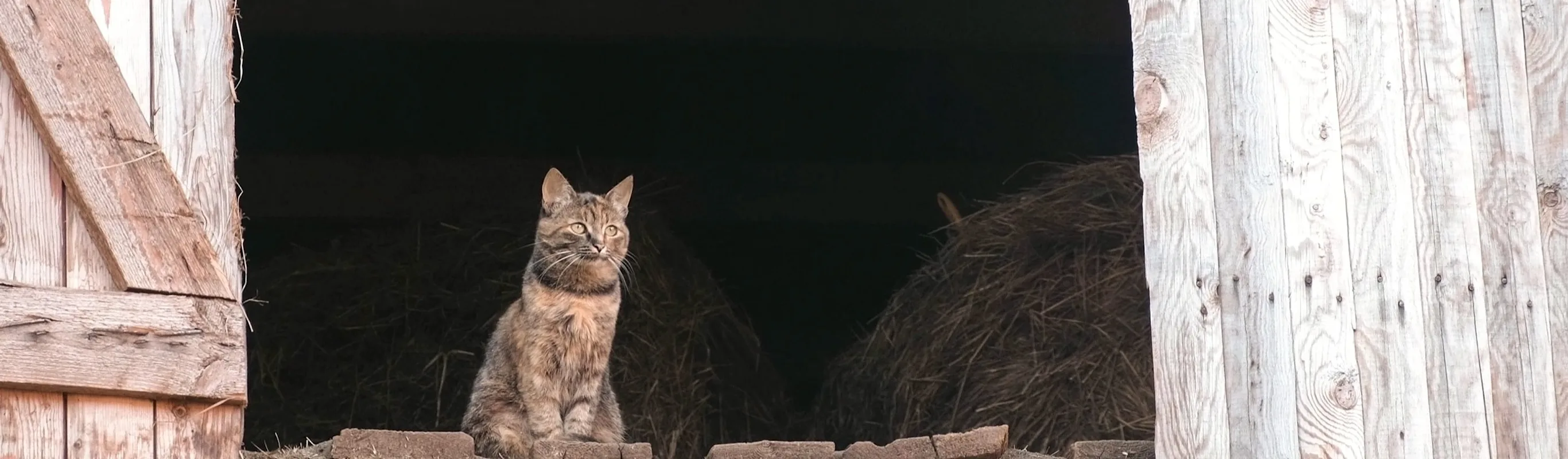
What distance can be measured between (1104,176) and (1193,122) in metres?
2.99

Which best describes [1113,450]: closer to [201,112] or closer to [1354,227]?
[1354,227]

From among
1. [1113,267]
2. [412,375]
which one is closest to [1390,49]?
[1113,267]

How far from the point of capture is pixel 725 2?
815cm

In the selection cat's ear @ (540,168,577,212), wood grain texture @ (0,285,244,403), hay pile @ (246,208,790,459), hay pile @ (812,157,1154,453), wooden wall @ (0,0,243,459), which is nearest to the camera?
wood grain texture @ (0,285,244,403)

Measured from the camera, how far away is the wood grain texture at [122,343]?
377 centimetres

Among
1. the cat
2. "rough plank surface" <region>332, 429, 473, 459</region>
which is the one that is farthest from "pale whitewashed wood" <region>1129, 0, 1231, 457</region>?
the cat

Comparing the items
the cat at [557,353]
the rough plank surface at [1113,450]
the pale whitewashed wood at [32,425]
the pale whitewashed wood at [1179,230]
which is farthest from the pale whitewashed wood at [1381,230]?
the pale whitewashed wood at [32,425]

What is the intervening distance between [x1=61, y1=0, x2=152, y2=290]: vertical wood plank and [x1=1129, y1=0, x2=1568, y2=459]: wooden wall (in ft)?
8.17

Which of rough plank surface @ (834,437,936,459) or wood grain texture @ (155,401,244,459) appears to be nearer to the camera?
wood grain texture @ (155,401,244,459)

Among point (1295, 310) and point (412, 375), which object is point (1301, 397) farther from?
point (412, 375)

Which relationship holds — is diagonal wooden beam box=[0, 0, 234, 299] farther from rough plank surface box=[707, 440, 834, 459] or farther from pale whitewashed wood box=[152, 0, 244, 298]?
rough plank surface box=[707, 440, 834, 459]

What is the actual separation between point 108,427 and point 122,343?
210 mm

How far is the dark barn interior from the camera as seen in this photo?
816cm

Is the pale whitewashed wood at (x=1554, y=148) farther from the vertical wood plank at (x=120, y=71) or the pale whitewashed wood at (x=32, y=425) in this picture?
the pale whitewashed wood at (x=32, y=425)
